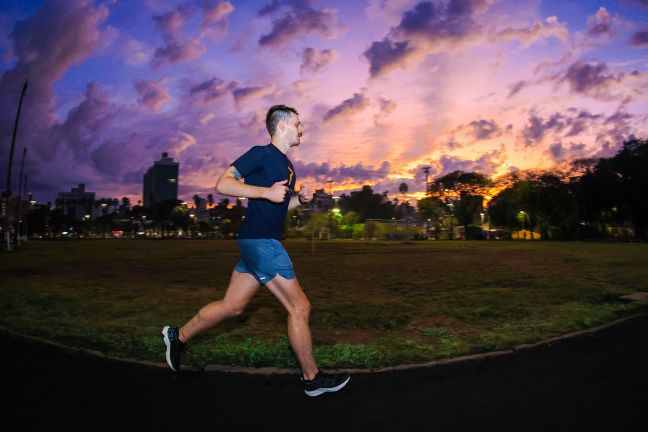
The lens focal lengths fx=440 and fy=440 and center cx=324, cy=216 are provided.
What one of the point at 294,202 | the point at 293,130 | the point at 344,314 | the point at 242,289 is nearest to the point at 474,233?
the point at 344,314

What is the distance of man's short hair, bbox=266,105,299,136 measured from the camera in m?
3.54

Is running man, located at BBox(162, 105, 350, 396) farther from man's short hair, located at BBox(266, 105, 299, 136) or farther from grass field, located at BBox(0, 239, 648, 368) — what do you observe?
grass field, located at BBox(0, 239, 648, 368)

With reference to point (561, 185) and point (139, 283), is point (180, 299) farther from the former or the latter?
point (561, 185)

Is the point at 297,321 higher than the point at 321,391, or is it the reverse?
the point at 297,321

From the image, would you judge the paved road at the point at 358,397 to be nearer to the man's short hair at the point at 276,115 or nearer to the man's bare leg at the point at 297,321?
the man's bare leg at the point at 297,321

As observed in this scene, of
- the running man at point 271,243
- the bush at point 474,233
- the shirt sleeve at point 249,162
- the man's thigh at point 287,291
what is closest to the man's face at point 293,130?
the running man at point 271,243

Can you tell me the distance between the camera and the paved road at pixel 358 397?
2.65 metres

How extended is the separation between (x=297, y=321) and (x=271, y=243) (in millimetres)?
602

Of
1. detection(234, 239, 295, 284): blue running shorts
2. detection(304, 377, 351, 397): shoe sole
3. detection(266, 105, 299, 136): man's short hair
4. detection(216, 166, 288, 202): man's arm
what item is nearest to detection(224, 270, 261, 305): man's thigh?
detection(234, 239, 295, 284): blue running shorts

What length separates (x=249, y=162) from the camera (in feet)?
10.7

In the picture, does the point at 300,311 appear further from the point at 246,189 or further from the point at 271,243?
the point at 246,189

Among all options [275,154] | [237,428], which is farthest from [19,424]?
[275,154]

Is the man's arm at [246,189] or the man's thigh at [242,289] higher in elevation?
the man's arm at [246,189]

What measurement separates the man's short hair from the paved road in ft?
6.63
